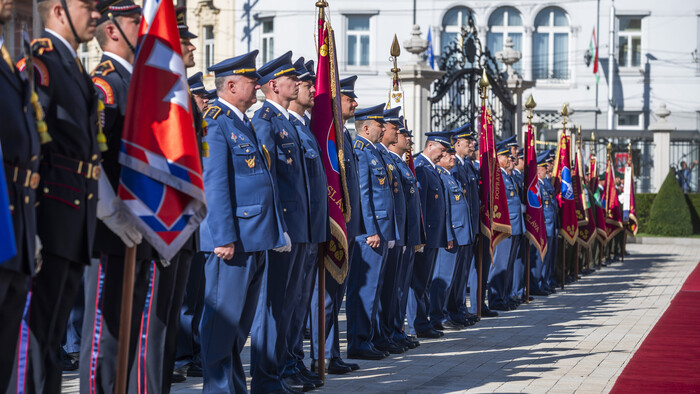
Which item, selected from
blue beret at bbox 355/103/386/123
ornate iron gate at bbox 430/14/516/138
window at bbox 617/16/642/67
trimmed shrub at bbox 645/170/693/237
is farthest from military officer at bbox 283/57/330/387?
window at bbox 617/16/642/67

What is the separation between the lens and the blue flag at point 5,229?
376 centimetres

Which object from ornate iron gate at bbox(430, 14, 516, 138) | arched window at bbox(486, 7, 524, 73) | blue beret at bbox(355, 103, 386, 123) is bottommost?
blue beret at bbox(355, 103, 386, 123)

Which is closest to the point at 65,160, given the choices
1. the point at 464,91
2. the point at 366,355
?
the point at 366,355

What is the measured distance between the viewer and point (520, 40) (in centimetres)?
3681

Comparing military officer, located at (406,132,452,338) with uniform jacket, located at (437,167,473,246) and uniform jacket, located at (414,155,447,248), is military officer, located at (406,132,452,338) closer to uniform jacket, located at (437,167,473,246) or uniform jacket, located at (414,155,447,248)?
uniform jacket, located at (414,155,447,248)

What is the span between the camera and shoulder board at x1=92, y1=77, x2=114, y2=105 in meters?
4.75

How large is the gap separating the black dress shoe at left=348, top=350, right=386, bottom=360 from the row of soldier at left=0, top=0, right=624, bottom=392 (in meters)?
0.01

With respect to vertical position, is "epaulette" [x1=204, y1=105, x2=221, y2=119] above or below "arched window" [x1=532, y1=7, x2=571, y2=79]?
below

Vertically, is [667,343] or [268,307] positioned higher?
[268,307]

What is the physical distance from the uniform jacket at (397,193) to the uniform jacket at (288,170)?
1911 millimetres

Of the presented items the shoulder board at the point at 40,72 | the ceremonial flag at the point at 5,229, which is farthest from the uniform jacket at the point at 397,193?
the ceremonial flag at the point at 5,229

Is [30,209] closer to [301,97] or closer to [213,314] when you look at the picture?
[213,314]

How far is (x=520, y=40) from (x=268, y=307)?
103 ft

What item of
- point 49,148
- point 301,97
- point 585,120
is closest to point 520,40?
point 585,120
